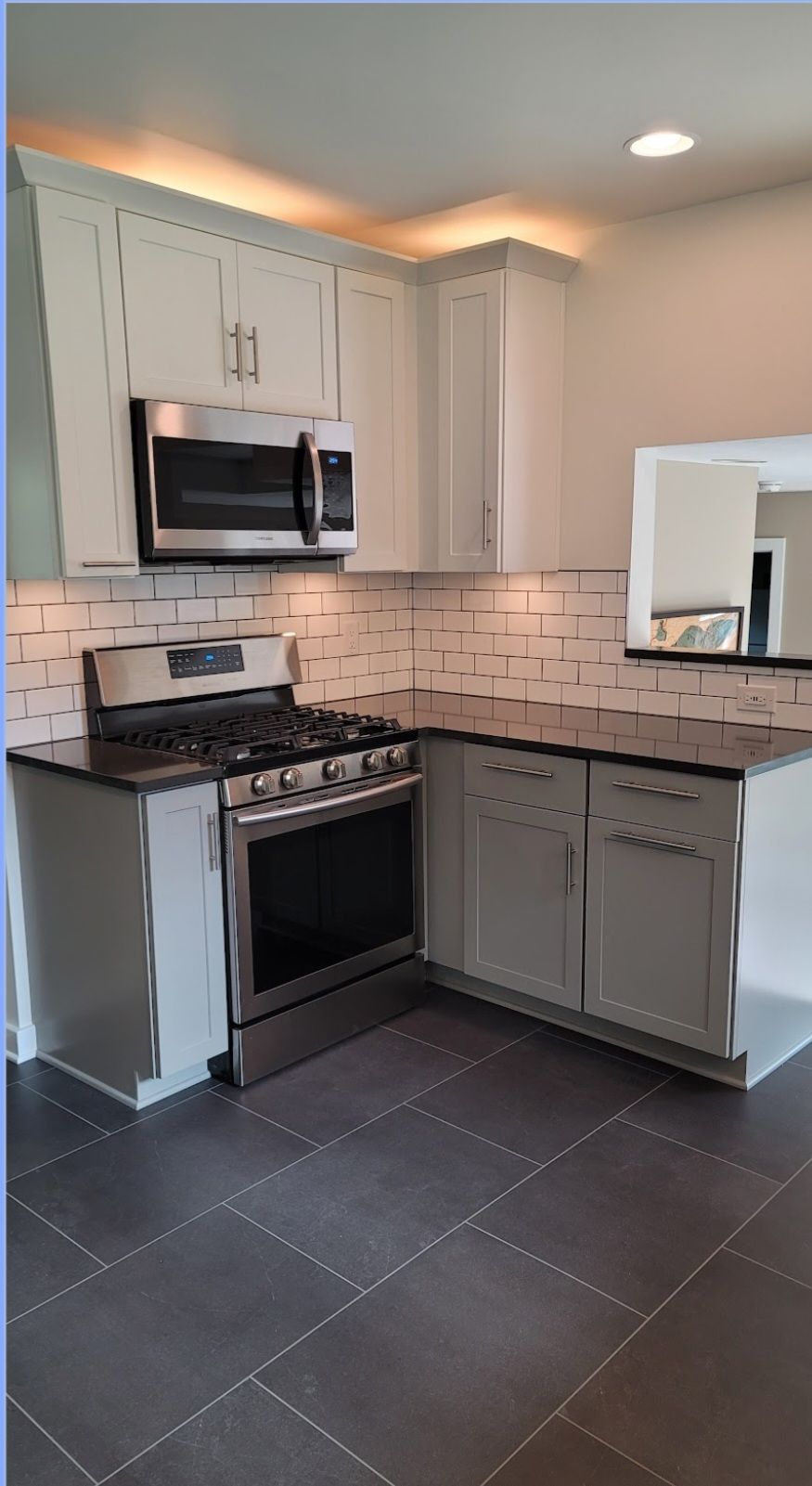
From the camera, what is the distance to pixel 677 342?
333cm

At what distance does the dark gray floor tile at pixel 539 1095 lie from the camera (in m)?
2.78

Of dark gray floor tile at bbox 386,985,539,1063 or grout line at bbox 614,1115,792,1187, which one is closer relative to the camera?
grout line at bbox 614,1115,792,1187

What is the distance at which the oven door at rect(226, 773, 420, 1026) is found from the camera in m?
2.97

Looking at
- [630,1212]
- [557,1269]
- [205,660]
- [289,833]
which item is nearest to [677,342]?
[205,660]

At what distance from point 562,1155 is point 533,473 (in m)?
2.13

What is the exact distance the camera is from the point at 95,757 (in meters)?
2.93

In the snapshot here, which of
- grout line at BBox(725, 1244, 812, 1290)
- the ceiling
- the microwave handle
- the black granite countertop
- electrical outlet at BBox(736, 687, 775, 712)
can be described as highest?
the ceiling

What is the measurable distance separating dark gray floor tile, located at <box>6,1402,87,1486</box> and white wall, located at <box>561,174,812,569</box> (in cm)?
281

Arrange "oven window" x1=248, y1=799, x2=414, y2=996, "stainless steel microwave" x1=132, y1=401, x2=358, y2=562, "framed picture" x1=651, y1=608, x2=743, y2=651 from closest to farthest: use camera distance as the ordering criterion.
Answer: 1. "stainless steel microwave" x1=132, y1=401, x2=358, y2=562
2. "oven window" x1=248, y1=799, x2=414, y2=996
3. "framed picture" x1=651, y1=608, x2=743, y2=651

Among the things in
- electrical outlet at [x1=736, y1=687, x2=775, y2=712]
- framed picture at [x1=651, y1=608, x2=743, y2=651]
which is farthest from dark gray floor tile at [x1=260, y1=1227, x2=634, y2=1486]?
framed picture at [x1=651, y1=608, x2=743, y2=651]

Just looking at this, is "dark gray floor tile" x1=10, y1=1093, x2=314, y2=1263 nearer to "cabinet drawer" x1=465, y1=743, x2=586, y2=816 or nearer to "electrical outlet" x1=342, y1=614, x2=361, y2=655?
"cabinet drawer" x1=465, y1=743, x2=586, y2=816

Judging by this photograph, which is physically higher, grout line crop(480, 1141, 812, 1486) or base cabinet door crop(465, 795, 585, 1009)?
base cabinet door crop(465, 795, 585, 1009)

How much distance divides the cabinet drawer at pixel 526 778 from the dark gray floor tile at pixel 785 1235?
113cm

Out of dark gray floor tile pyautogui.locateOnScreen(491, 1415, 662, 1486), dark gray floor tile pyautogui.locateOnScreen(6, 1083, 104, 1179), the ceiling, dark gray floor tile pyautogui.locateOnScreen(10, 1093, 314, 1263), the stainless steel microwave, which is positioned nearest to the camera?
dark gray floor tile pyautogui.locateOnScreen(491, 1415, 662, 1486)
